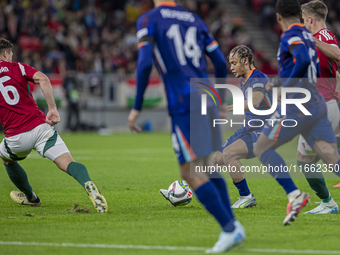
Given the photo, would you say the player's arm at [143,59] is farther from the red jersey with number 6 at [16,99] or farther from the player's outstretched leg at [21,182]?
the player's outstretched leg at [21,182]

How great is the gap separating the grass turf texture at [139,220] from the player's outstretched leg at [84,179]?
5.0 inches

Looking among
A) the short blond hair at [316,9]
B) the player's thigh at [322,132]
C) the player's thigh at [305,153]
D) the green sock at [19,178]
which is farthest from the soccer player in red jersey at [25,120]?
the short blond hair at [316,9]

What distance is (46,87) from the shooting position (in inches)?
231

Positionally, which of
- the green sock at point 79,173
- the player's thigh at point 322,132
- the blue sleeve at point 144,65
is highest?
the blue sleeve at point 144,65

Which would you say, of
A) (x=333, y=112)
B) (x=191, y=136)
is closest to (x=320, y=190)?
(x=333, y=112)

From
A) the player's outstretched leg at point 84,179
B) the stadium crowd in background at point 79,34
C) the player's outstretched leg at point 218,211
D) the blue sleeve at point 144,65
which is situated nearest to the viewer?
the player's outstretched leg at point 218,211

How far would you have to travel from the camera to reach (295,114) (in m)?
4.94

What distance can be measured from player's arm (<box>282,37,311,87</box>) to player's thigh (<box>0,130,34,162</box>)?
3119 mm

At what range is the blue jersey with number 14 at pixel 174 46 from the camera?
162 inches

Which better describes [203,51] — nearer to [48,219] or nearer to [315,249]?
[315,249]

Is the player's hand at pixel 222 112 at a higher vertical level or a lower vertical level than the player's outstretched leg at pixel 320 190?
higher

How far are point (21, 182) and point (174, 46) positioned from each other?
Answer: 127 inches

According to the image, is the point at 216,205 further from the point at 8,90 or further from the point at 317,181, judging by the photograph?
the point at 8,90

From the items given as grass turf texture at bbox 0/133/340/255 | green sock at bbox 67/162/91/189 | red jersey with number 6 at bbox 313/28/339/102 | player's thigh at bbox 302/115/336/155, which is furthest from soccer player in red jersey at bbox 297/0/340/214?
green sock at bbox 67/162/91/189
